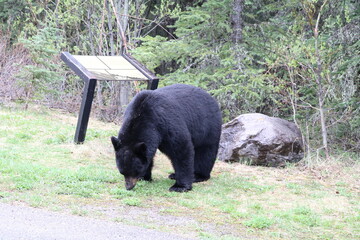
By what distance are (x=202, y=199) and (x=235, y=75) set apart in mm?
5743

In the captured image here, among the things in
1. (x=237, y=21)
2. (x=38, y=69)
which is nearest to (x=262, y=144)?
(x=237, y=21)

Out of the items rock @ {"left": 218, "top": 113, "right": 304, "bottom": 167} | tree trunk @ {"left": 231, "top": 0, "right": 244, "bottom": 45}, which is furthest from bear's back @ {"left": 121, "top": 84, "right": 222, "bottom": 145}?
tree trunk @ {"left": 231, "top": 0, "right": 244, "bottom": 45}

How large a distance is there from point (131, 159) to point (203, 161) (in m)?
1.68

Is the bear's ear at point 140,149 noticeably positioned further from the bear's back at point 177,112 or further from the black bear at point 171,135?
the bear's back at point 177,112

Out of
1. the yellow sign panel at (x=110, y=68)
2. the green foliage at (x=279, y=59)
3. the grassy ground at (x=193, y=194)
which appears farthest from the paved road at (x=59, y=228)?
the green foliage at (x=279, y=59)

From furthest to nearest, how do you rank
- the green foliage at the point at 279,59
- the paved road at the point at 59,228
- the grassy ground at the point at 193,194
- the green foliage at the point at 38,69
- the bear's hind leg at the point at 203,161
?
the green foliage at the point at 38,69 → the green foliage at the point at 279,59 → the bear's hind leg at the point at 203,161 → the grassy ground at the point at 193,194 → the paved road at the point at 59,228

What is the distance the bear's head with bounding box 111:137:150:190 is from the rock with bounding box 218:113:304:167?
3.57 metres

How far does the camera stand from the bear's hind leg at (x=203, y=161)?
8.54 m

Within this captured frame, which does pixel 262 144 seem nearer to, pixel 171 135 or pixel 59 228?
pixel 171 135

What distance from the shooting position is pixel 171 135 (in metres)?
7.58

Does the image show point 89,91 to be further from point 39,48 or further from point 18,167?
A: point 39,48

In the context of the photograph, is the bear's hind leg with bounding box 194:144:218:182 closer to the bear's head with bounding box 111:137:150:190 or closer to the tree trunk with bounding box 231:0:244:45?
the bear's head with bounding box 111:137:150:190

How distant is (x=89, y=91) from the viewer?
395 inches

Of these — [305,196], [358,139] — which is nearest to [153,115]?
[305,196]
